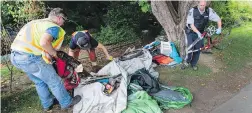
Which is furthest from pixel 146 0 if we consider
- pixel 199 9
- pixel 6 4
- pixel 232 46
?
pixel 6 4

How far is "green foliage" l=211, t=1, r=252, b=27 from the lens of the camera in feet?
29.4

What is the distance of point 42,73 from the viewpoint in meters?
4.28

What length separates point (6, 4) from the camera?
355 inches

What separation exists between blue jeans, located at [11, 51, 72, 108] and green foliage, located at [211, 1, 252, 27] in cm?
595

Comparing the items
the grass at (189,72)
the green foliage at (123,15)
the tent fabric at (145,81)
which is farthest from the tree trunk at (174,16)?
the green foliage at (123,15)

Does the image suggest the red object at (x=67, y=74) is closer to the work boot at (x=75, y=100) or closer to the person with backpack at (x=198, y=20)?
the work boot at (x=75, y=100)

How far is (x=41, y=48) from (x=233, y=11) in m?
6.76

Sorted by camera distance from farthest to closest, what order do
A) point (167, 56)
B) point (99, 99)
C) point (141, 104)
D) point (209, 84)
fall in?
point (167, 56)
point (209, 84)
point (99, 99)
point (141, 104)

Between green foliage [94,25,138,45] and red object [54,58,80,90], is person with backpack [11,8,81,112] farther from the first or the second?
green foliage [94,25,138,45]

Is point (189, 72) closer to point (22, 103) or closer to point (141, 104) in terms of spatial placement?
point (141, 104)

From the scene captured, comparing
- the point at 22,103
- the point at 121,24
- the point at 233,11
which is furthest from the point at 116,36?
the point at 22,103

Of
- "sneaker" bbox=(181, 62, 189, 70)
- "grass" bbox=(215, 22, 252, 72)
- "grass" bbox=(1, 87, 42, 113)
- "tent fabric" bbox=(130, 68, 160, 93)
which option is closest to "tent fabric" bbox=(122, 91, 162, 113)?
"tent fabric" bbox=(130, 68, 160, 93)

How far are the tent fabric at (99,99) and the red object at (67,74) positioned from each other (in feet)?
0.42

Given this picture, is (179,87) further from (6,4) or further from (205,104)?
(6,4)
